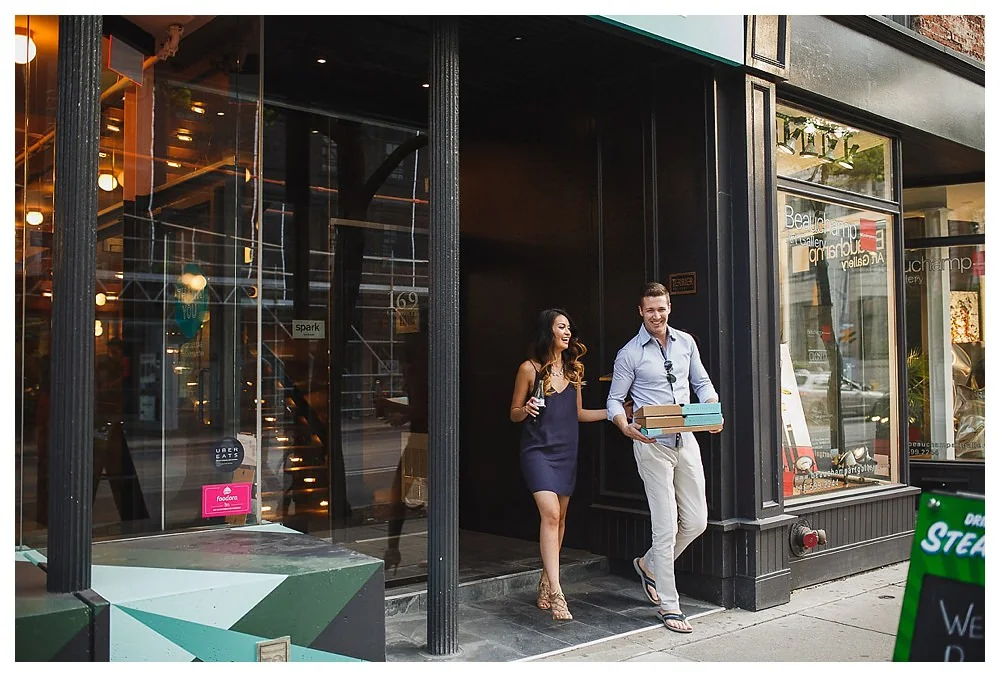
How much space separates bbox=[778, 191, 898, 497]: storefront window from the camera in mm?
7441

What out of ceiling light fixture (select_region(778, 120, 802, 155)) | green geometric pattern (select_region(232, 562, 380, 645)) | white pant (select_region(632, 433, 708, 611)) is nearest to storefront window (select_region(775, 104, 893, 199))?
ceiling light fixture (select_region(778, 120, 802, 155))

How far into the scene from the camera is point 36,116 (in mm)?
4766

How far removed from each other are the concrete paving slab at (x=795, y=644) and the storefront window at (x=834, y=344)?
4.85 ft

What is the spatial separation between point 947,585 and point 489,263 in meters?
5.62

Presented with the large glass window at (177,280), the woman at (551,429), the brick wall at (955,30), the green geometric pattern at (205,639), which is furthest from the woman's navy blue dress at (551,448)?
the brick wall at (955,30)

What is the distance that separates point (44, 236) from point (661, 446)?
13.2 ft

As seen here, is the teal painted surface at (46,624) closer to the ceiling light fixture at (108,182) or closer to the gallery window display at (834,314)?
the ceiling light fixture at (108,182)

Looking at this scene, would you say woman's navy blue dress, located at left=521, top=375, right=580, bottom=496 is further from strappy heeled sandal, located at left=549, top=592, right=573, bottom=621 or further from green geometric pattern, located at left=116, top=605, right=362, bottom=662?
green geometric pattern, located at left=116, top=605, right=362, bottom=662

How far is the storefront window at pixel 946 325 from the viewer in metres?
10.2

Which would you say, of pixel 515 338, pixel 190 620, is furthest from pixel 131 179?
pixel 515 338

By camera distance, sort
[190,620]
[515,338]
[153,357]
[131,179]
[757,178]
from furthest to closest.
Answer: [515,338] < [757,178] < [153,357] < [131,179] < [190,620]

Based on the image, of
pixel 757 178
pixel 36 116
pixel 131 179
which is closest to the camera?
pixel 36 116

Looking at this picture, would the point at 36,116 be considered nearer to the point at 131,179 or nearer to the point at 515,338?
the point at 131,179

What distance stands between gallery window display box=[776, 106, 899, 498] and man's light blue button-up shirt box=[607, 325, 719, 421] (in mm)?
1306
